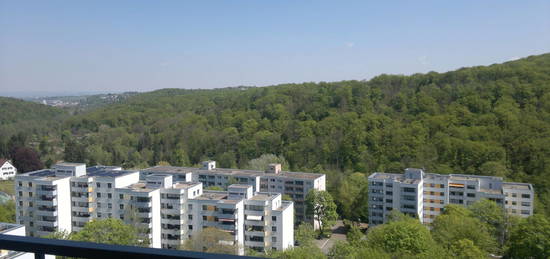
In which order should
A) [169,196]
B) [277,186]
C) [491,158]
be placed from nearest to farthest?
[169,196] < [277,186] < [491,158]

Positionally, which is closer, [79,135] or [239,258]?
[239,258]

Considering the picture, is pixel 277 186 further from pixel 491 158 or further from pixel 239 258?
pixel 239 258

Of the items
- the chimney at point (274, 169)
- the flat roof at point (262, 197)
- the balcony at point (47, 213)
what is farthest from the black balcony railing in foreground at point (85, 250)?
the chimney at point (274, 169)

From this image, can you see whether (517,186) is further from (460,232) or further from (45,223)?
(45,223)

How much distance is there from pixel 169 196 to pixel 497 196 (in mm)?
7966

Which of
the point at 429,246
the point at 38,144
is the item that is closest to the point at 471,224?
the point at 429,246

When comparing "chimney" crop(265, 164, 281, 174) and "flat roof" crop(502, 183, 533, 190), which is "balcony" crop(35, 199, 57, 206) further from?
"flat roof" crop(502, 183, 533, 190)

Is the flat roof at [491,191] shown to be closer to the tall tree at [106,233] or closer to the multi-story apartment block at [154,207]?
the multi-story apartment block at [154,207]

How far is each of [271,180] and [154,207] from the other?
483cm

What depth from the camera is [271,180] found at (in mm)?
13523

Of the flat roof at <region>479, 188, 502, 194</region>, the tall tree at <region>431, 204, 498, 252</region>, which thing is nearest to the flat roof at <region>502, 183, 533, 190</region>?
the flat roof at <region>479, 188, 502, 194</region>

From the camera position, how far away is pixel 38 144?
22422 mm

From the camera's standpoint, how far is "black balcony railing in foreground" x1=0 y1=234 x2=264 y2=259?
0.58 m

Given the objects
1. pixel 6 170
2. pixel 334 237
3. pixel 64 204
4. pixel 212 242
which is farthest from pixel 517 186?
pixel 6 170
